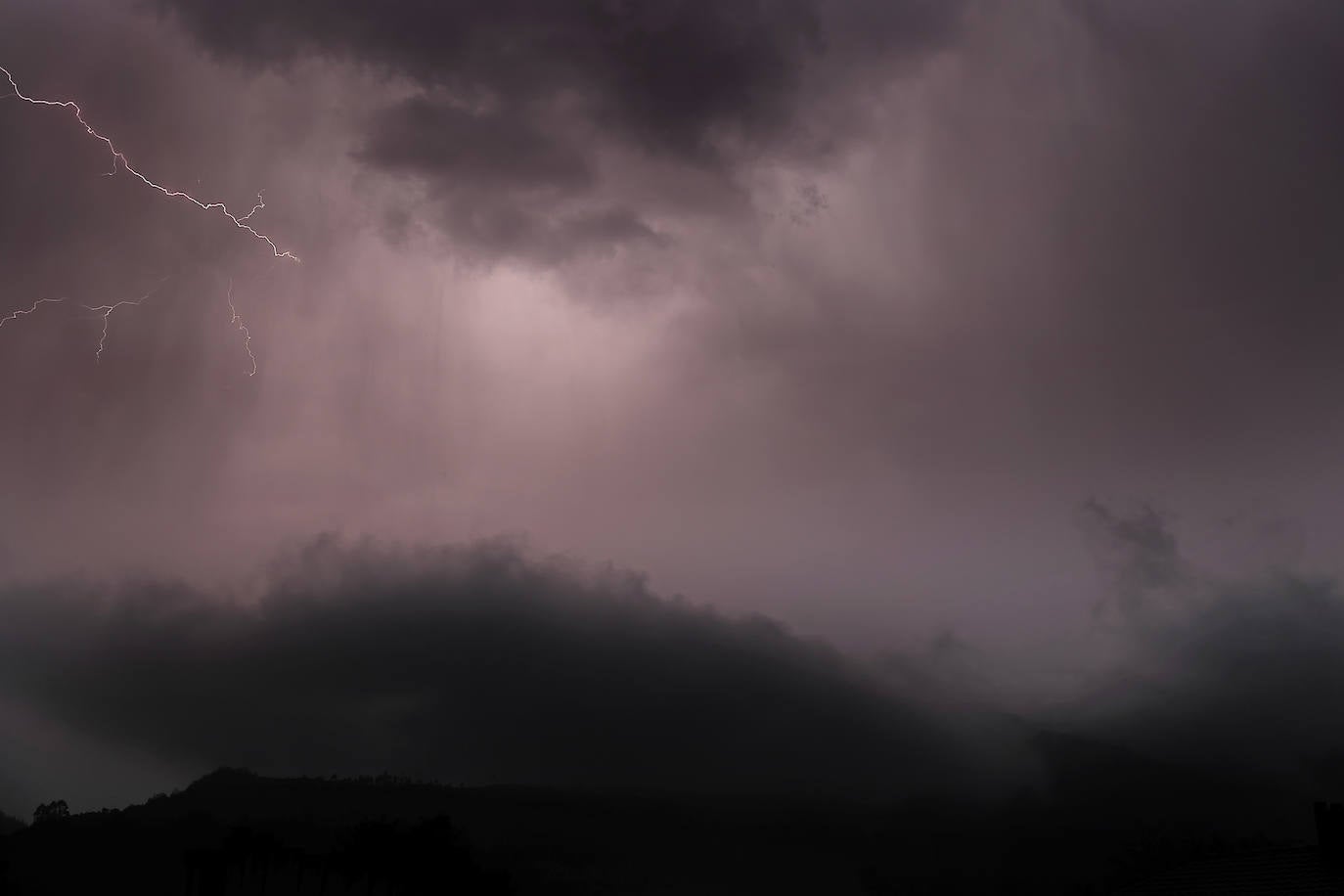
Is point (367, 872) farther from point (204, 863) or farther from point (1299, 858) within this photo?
point (1299, 858)

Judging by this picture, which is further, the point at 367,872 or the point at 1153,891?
the point at 367,872

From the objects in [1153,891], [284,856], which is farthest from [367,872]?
[1153,891]

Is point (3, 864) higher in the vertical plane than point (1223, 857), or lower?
lower

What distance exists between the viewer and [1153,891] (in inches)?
2354

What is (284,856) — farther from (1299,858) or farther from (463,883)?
(1299,858)

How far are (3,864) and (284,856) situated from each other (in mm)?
30570

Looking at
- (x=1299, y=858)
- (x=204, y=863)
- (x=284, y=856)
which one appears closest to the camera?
(x=1299, y=858)

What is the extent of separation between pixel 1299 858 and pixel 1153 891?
7.90 meters

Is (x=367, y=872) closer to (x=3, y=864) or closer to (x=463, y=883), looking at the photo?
(x=463, y=883)

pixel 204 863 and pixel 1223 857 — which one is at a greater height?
pixel 1223 857

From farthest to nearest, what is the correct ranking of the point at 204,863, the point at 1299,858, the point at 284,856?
the point at 284,856, the point at 204,863, the point at 1299,858

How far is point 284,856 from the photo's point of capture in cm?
11994

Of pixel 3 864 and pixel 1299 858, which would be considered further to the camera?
pixel 3 864

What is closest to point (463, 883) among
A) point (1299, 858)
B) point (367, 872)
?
point (367, 872)
